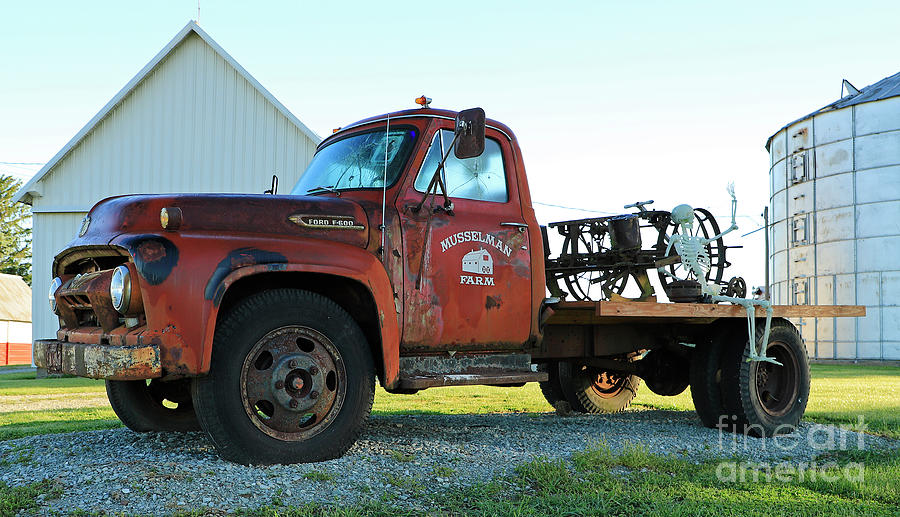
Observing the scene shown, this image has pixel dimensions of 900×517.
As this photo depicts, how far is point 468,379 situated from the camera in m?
5.28

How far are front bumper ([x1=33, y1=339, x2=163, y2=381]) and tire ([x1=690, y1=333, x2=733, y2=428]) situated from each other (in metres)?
4.78

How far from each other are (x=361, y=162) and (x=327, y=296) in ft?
3.61

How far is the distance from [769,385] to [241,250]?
A: 5110 millimetres

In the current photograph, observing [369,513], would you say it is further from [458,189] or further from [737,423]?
[737,423]

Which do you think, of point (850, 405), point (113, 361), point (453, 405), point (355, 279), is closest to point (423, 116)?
point (355, 279)

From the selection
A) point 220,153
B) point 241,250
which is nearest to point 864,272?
point 220,153

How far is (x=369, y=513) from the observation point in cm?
384

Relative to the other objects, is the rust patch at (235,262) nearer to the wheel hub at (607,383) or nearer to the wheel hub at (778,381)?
the wheel hub at (778,381)

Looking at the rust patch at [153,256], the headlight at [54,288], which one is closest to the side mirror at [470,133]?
the rust patch at [153,256]

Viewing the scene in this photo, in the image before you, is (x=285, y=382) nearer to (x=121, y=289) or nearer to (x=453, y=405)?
(x=121, y=289)

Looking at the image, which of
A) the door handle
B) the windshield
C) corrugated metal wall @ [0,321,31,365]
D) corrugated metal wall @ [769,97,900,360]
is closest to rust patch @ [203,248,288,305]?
the windshield

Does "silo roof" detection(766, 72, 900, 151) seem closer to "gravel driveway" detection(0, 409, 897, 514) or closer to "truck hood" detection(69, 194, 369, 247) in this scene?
"gravel driveway" detection(0, 409, 897, 514)

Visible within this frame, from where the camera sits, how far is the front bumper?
4227 millimetres

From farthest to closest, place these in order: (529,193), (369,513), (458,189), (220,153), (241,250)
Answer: (220,153)
(529,193)
(458,189)
(241,250)
(369,513)
